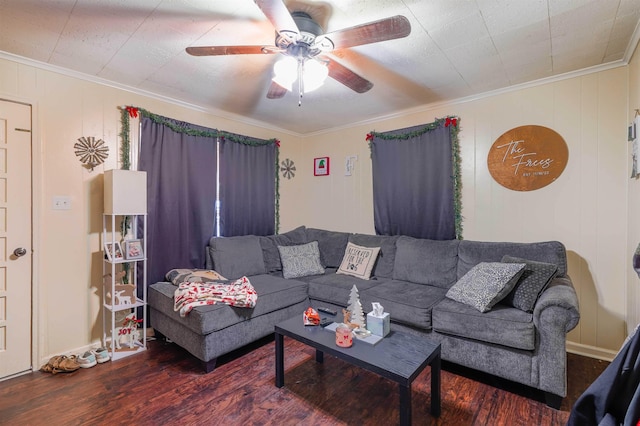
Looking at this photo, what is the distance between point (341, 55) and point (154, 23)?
4.01ft

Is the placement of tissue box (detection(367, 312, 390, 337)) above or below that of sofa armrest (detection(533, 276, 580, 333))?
below

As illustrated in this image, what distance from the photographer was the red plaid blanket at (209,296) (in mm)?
2336

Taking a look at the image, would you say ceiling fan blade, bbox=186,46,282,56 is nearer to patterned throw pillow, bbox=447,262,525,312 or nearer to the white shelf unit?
the white shelf unit

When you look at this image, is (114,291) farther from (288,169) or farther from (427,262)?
(427,262)

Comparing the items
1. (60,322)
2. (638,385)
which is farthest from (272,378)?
(638,385)

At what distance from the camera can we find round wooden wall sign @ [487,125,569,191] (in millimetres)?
2654

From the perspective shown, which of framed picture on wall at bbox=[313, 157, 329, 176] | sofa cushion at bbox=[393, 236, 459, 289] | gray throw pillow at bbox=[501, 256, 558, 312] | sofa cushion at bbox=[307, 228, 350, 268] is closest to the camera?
gray throw pillow at bbox=[501, 256, 558, 312]

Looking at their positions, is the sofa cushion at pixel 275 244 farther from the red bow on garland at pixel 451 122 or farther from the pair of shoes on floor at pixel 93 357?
the red bow on garland at pixel 451 122

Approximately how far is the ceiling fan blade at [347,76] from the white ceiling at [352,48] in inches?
8.7

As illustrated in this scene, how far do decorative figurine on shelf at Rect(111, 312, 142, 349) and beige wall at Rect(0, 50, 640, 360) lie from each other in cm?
22

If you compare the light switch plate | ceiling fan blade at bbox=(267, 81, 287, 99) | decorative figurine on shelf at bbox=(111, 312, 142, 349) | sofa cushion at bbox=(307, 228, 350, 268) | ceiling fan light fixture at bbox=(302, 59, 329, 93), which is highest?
ceiling fan blade at bbox=(267, 81, 287, 99)

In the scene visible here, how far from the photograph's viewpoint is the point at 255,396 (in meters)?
2.02

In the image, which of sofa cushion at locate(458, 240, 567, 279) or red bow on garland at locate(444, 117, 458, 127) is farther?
red bow on garland at locate(444, 117, 458, 127)

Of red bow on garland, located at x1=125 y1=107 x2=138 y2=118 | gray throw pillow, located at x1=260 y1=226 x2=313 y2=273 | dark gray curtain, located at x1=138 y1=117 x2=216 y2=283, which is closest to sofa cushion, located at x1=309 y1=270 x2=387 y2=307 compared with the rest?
gray throw pillow, located at x1=260 y1=226 x2=313 y2=273
